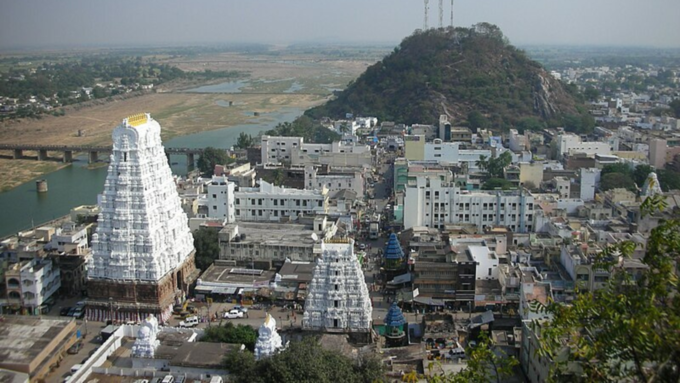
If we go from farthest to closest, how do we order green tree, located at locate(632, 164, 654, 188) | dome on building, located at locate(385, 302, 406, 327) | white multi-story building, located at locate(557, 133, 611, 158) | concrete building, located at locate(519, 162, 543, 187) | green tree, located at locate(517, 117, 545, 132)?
1. green tree, located at locate(517, 117, 545, 132)
2. white multi-story building, located at locate(557, 133, 611, 158)
3. concrete building, located at locate(519, 162, 543, 187)
4. green tree, located at locate(632, 164, 654, 188)
5. dome on building, located at locate(385, 302, 406, 327)

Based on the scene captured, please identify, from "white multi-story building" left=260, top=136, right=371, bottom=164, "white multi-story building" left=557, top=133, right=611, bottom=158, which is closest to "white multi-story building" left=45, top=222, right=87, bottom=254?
"white multi-story building" left=260, top=136, right=371, bottom=164

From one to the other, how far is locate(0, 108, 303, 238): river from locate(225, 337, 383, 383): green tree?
19.3 meters

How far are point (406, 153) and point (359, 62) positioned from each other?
118619 mm

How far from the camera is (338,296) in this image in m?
16.5

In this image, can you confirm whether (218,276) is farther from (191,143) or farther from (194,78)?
(194,78)

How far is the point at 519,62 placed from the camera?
202ft

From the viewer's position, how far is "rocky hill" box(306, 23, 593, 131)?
175 feet

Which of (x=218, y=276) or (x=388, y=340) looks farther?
(x=218, y=276)

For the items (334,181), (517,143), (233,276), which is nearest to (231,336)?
(233,276)

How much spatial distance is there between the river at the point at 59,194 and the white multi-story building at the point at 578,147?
75.2ft

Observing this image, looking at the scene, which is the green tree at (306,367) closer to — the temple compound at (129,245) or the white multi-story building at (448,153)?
the temple compound at (129,245)

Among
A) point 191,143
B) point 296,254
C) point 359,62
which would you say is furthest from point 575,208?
point 359,62

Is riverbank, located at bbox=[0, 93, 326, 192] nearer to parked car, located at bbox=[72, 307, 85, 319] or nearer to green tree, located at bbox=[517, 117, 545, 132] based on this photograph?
parked car, located at bbox=[72, 307, 85, 319]

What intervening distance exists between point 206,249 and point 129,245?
386 centimetres
